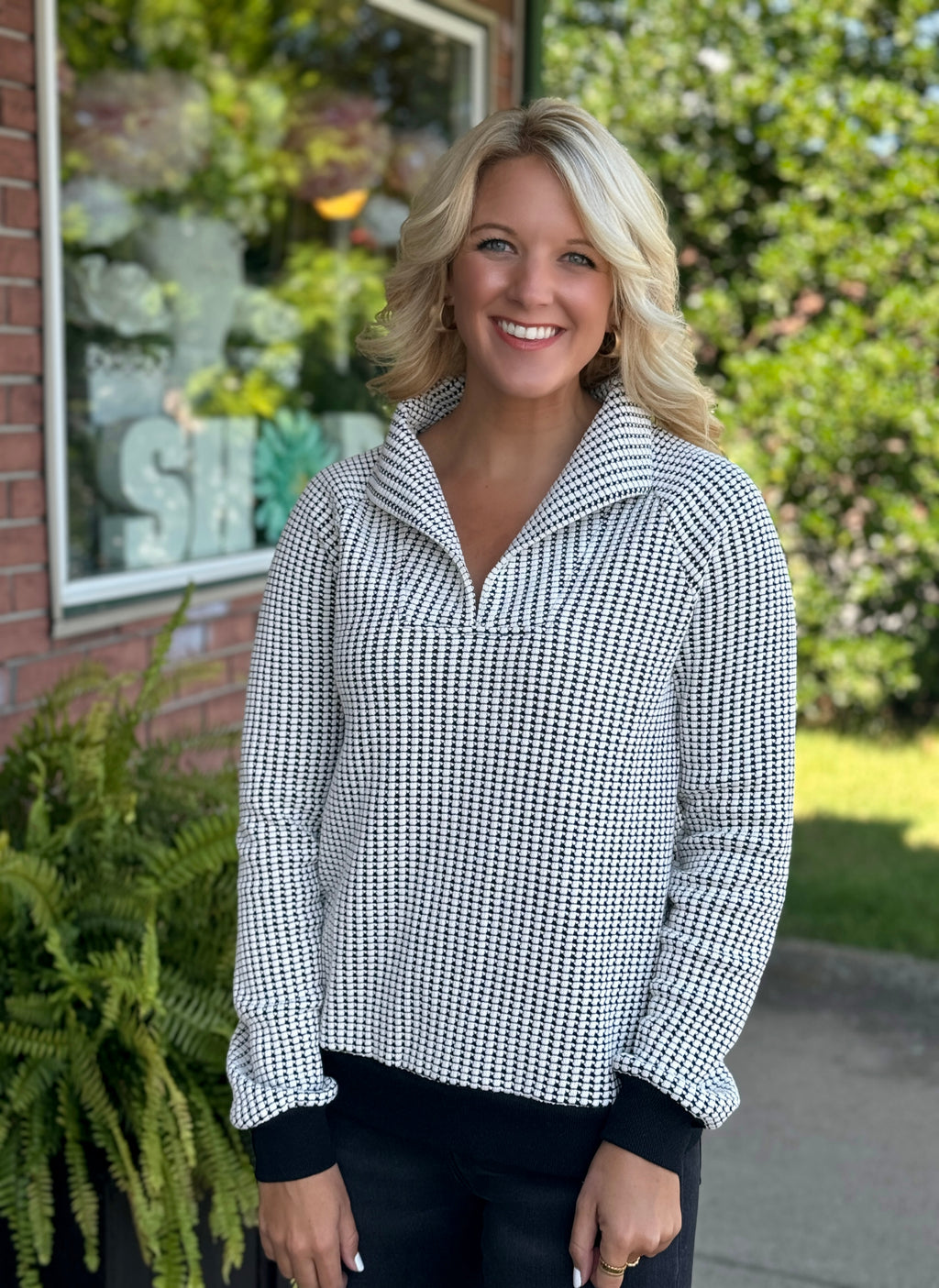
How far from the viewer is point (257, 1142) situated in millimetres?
1676

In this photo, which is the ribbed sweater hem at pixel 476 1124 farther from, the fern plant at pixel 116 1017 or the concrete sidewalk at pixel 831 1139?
the concrete sidewalk at pixel 831 1139

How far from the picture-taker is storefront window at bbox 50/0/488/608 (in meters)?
3.80

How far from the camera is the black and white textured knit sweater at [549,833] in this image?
61.6 inches

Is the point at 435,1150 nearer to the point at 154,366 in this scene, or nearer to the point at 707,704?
the point at 707,704

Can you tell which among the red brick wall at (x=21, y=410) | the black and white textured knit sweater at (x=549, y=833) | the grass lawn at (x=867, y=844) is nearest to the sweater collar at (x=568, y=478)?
the black and white textured knit sweater at (x=549, y=833)

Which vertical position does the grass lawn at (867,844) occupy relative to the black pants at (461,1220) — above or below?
below

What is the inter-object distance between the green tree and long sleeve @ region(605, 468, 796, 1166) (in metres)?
6.22

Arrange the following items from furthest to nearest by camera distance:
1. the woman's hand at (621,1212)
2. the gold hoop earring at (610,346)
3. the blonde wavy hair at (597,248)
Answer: the gold hoop earring at (610,346)
the blonde wavy hair at (597,248)
the woman's hand at (621,1212)

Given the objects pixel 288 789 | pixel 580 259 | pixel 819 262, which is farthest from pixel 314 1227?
pixel 819 262

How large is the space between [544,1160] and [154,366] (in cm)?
302

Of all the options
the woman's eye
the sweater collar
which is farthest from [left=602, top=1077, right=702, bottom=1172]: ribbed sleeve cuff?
the woman's eye

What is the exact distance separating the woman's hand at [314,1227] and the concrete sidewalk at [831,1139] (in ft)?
5.54

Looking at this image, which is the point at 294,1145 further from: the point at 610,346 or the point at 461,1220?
the point at 610,346

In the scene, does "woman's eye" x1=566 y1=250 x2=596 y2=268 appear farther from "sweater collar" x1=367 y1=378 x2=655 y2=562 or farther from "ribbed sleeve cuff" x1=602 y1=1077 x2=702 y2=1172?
"ribbed sleeve cuff" x1=602 y1=1077 x2=702 y2=1172
